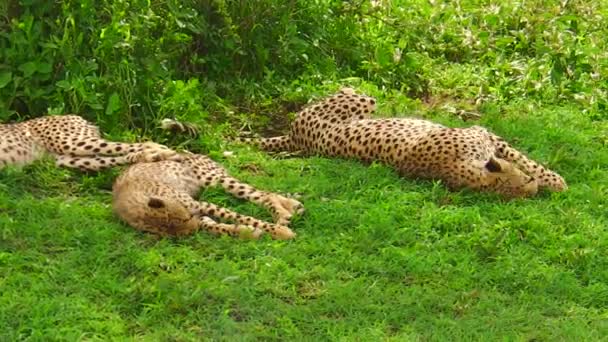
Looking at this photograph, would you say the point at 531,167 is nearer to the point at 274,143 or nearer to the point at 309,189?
the point at 309,189

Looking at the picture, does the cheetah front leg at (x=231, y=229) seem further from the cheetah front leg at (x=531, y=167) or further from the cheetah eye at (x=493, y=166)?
the cheetah front leg at (x=531, y=167)

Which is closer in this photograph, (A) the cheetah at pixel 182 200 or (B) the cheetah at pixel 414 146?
(A) the cheetah at pixel 182 200

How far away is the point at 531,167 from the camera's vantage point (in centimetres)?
743

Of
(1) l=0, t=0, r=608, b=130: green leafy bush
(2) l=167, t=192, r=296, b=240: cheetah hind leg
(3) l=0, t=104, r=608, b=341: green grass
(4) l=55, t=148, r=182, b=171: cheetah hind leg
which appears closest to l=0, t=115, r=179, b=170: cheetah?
(4) l=55, t=148, r=182, b=171: cheetah hind leg

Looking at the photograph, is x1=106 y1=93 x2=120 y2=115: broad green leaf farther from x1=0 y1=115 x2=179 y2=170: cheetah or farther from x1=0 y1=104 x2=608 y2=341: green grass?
x1=0 y1=104 x2=608 y2=341: green grass

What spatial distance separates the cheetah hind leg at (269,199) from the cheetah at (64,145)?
0.42 metres

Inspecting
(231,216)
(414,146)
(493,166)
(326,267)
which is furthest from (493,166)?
(231,216)

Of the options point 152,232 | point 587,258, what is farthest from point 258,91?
point 587,258

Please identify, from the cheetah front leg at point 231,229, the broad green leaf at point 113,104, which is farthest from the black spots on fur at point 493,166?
the broad green leaf at point 113,104

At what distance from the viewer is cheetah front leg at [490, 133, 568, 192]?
7352 millimetres

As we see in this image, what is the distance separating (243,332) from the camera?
5535 mm

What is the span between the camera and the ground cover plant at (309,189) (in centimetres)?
573

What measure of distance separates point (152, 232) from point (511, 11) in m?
5.36

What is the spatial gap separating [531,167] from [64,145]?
2950 millimetres
